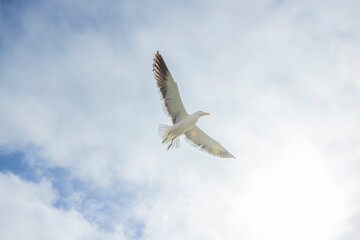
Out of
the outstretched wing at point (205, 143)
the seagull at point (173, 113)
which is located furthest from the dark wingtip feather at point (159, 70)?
the outstretched wing at point (205, 143)

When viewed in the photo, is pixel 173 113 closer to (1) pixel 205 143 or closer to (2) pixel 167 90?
(2) pixel 167 90

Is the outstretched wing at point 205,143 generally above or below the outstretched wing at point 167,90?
above

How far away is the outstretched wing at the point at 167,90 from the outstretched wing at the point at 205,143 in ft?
5.11

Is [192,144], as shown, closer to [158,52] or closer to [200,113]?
[200,113]

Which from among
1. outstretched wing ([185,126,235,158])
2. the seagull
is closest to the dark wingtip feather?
the seagull

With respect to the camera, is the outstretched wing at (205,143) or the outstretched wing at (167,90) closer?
the outstretched wing at (167,90)

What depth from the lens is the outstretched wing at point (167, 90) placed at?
25406 millimetres

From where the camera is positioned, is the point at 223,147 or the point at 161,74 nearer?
the point at 161,74

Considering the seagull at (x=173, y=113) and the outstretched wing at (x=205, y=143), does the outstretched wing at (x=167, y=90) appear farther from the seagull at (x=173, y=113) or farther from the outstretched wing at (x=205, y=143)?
the outstretched wing at (x=205, y=143)

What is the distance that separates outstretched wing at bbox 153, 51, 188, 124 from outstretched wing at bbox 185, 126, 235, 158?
5.11 feet

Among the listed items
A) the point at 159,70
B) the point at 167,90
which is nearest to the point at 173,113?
the point at 167,90

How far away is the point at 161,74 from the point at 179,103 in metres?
1.94

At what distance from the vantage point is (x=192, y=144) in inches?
1113

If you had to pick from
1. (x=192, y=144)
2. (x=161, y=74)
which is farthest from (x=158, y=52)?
(x=192, y=144)
